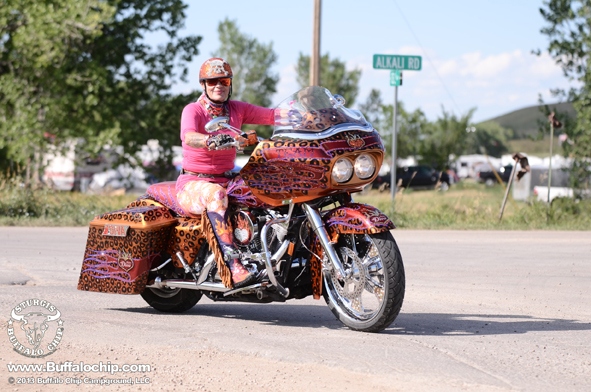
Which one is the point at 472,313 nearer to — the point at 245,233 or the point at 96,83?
the point at 245,233

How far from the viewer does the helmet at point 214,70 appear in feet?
26.6

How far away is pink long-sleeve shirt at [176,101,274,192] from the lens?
321 inches

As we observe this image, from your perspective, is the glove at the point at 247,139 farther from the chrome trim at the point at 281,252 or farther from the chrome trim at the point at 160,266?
→ the chrome trim at the point at 160,266

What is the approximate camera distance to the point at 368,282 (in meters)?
7.36

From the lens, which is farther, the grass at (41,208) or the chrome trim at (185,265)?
the grass at (41,208)

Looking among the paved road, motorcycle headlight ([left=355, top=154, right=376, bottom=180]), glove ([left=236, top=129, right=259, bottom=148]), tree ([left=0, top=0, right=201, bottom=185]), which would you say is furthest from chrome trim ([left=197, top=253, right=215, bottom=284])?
tree ([left=0, top=0, right=201, bottom=185])

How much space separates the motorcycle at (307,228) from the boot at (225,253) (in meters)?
0.06

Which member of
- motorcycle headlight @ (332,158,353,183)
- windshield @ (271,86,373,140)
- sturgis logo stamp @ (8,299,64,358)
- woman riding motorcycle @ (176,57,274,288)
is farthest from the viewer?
woman riding motorcycle @ (176,57,274,288)

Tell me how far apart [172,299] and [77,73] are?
71.5ft

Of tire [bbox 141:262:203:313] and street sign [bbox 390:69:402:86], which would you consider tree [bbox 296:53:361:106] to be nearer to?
street sign [bbox 390:69:402:86]

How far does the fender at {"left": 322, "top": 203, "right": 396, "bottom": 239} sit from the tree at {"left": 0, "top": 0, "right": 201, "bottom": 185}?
804 inches

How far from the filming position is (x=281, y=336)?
7.46m

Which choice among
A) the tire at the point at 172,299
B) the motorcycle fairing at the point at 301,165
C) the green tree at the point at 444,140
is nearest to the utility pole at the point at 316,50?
the tire at the point at 172,299

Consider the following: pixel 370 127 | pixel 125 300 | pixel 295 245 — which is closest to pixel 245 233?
pixel 295 245
